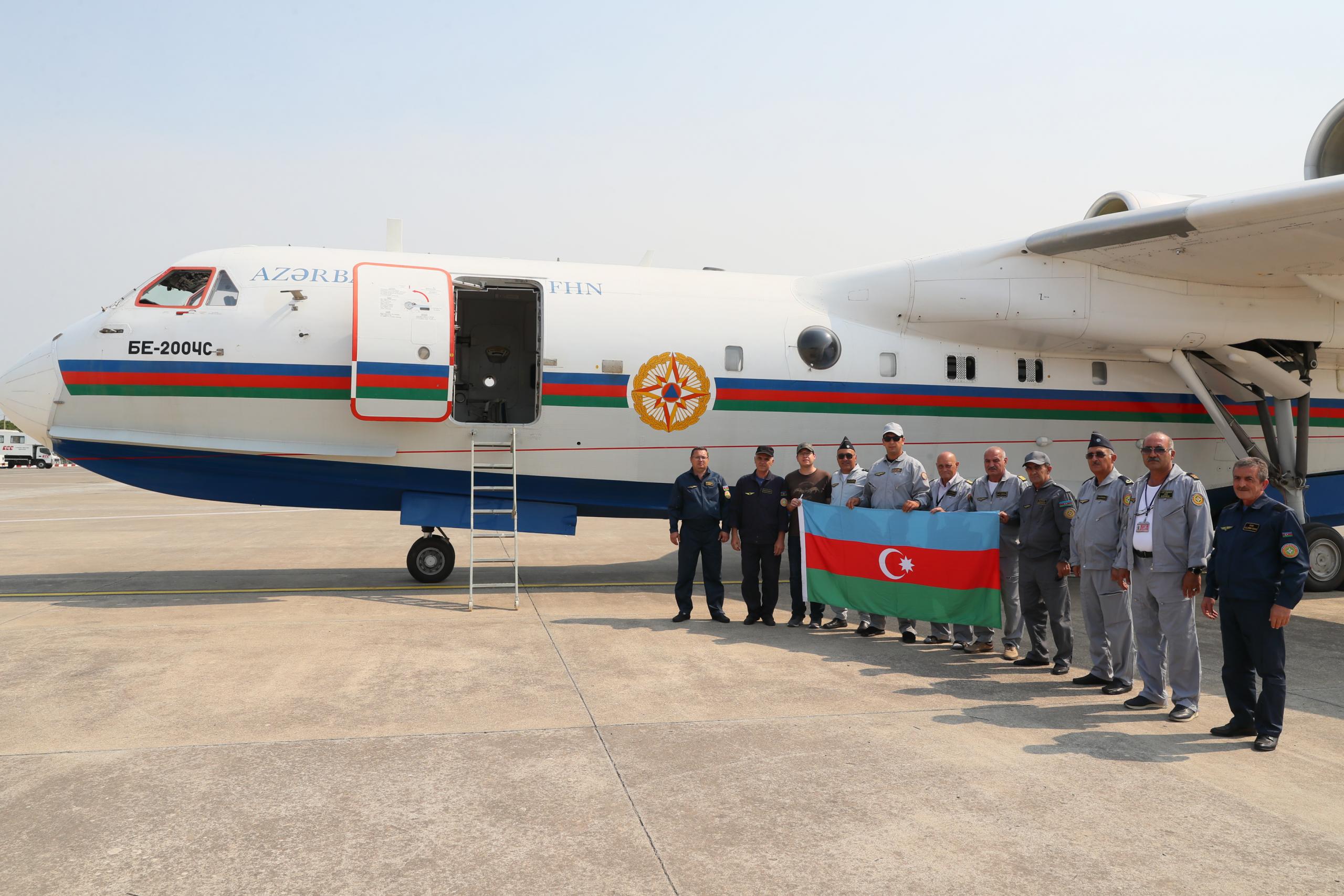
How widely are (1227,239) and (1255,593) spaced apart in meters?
5.66

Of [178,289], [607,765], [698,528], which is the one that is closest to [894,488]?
[698,528]

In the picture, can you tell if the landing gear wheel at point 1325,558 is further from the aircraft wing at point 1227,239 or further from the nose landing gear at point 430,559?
the nose landing gear at point 430,559

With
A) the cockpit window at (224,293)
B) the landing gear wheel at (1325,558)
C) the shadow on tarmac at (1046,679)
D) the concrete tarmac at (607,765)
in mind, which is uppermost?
the cockpit window at (224,293)

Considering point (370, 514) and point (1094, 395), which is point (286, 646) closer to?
point (1094, 395)

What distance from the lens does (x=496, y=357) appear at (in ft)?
39.4

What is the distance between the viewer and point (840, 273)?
1135cm

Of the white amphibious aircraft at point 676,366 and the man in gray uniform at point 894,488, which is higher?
the white amphibious aircraft at point 676,366

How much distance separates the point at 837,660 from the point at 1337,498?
9835 mm

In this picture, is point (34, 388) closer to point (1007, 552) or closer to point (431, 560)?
point (431, 560)

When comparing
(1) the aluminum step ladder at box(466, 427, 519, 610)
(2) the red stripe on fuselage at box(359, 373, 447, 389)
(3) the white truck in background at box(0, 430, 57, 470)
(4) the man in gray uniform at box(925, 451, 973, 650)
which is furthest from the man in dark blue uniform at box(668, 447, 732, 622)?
(3) the white truck in background at box(0, 430, 57, 470)

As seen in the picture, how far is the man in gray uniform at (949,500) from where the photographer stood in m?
7.95

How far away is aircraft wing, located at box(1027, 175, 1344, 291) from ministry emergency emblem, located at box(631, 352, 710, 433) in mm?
4357

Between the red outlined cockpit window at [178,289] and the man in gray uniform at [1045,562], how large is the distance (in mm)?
8636

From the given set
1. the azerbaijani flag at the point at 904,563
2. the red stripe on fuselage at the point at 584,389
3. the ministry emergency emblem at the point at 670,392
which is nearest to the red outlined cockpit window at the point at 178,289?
the red stripe on fuselage at the point at 584,389
